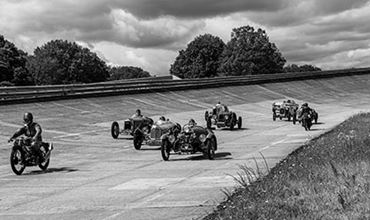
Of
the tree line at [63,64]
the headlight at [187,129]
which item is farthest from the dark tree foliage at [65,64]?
the headlight at [187,129]

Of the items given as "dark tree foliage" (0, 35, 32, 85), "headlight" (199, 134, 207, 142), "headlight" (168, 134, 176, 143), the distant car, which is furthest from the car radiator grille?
"dark tree foliage" (0, 35, 32, 85)

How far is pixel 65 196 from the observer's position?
37.0ft

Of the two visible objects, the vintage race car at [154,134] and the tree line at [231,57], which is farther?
the tree line at [231,57]

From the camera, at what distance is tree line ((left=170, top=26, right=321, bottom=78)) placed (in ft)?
398

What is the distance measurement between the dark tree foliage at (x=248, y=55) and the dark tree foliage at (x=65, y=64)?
28671mm

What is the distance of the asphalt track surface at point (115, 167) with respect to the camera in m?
9.74

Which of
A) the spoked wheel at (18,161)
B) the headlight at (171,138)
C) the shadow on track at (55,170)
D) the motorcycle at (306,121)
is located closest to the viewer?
the spoked wheel at (18,161)

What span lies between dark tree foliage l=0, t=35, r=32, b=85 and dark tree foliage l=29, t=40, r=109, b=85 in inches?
737

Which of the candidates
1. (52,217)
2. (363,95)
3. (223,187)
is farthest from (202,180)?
(363,95)

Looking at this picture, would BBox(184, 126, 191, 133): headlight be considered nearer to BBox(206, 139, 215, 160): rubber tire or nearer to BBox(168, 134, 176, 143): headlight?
BBox(168, 134, 176, 143): headlight

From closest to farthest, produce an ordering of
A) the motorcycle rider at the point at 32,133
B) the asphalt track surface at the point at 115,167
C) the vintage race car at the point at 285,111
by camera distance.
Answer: the asphalt track surface at the point at 115,167 < the motorcycle rider at the point at 32,133 < the vintage race car at the point at 285,111

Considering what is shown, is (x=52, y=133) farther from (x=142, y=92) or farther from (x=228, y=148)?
(x=142, y=92)

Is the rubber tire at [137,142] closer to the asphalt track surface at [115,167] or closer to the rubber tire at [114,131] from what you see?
the asphalt track surface at [115,167]

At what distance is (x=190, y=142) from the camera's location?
18312mm
